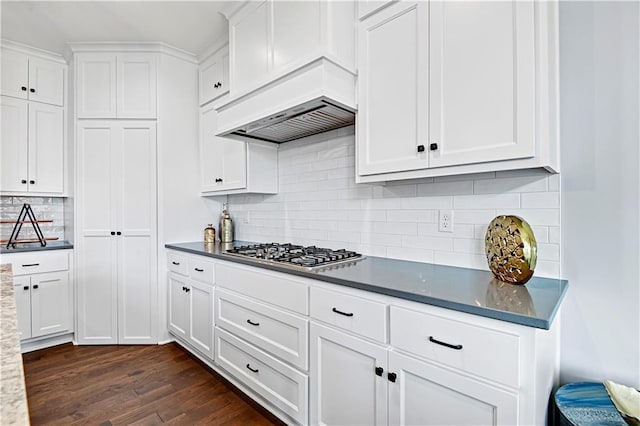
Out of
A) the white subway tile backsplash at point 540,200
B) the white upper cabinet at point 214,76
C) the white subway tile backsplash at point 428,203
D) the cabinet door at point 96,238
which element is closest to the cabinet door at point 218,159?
the white upper cabinet at point 214,76

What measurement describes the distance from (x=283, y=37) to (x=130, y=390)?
2500mm

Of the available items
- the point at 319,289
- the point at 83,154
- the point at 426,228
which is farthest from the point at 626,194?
the point at 83,154

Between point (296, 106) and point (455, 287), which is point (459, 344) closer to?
point (455, 287)

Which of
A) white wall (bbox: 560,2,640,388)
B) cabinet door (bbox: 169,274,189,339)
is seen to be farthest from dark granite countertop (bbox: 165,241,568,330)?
cabinet door (bbox: 169,274,189,339)

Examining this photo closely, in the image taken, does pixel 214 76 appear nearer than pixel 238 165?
No

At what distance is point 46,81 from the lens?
3.18 m

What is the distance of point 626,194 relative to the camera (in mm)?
1322

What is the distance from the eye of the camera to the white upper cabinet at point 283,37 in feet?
5.87

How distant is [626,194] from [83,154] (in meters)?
3.74

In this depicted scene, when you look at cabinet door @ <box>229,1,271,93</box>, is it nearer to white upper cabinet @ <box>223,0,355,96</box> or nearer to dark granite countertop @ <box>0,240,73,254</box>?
white upper cabinet @ <box>223,0,355,96</box>

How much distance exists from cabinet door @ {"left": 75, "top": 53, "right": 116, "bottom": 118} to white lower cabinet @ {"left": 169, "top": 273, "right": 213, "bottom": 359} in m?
1.61

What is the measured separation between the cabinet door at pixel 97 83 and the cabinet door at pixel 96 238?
0.12 m

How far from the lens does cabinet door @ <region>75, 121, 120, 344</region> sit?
9.82ft

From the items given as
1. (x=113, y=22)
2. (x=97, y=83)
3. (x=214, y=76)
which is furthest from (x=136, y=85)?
(x=214, y=76)
